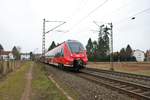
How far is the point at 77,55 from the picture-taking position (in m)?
27.8

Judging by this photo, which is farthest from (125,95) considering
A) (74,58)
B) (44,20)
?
(44,20)

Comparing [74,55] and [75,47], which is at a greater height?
[75,47]

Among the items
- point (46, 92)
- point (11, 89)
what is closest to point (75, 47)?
point (11, 89)

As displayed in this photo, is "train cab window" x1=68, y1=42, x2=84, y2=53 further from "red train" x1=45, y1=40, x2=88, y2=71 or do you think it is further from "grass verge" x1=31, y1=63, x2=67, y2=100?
"grass verge" x1=31, y1=63, x2=67, y2=100

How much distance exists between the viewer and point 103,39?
115 meters

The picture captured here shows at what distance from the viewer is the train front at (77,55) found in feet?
90.0

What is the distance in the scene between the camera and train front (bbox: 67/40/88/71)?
27438mm

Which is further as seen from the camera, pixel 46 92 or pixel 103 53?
pixel 103 53

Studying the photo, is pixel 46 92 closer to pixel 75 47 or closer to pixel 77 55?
pixel 77 55

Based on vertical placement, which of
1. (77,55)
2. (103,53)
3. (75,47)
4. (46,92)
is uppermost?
(103,53)

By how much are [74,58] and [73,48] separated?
1.36m

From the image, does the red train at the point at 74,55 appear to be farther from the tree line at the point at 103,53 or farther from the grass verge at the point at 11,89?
the tree line at the point at 103,53

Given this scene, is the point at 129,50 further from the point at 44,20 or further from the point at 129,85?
the point at 129,85

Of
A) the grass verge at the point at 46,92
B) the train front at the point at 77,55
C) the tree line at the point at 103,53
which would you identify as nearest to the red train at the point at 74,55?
the train front at the point at 77,55
